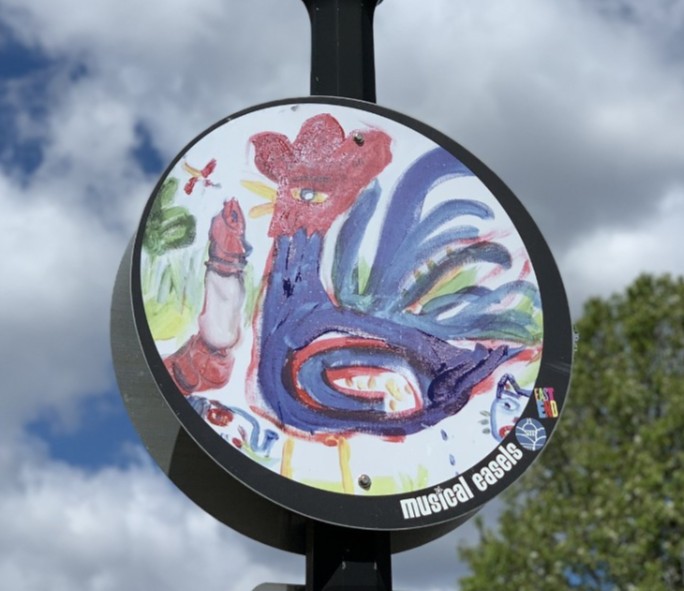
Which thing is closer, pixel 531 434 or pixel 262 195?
pixel 531 434

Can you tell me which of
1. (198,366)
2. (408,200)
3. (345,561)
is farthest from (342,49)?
(345,561)

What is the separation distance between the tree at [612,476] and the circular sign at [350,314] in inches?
410

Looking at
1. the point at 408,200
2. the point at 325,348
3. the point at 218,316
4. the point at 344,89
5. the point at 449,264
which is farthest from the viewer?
the point at 344,89

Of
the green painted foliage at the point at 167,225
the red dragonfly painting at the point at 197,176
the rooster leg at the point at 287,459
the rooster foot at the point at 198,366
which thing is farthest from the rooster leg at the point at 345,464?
the red dragonfly painting at the point at 197,176

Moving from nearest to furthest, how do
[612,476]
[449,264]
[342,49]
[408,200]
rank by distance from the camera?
[449,264] < [408,200] < [342,49] < [612,476]

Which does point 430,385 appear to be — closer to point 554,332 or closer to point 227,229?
point 554,332

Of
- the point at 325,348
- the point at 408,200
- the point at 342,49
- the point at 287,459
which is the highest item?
the point at 342,49

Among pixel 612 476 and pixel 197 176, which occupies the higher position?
pixel 612 476

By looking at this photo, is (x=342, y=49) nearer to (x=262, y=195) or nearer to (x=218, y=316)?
(x=262, y=195)

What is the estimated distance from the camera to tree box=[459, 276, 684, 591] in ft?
46.7

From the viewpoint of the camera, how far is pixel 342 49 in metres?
4.98

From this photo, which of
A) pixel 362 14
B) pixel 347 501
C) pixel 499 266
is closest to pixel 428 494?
pixel 347 501

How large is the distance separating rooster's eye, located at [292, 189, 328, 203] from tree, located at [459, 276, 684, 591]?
10.8 metres

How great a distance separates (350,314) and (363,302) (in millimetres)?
83
